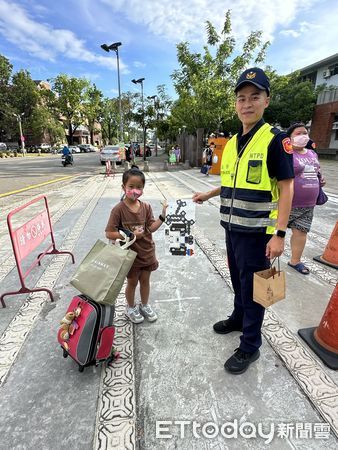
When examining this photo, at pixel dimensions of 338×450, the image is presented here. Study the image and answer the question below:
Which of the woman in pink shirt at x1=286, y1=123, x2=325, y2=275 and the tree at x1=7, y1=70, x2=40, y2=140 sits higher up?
the tree at x1=7, y1=70, x2=40, y2=140

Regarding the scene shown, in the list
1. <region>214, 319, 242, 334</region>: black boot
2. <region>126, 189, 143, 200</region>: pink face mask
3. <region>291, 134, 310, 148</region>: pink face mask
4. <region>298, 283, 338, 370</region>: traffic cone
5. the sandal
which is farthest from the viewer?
the sandal

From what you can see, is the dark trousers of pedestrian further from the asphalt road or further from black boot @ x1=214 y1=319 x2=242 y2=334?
the asphalt road

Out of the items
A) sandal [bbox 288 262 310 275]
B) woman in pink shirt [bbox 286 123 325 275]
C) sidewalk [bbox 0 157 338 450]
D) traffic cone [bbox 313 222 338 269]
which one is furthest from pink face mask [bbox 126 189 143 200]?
traffic cone [bbox 313 222 338 269]

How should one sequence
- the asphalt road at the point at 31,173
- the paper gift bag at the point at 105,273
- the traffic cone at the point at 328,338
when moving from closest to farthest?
the paper gift bag at the point at 105,273, the traffic cone at the point at 328,338, the asphalt road at the point at 31,173

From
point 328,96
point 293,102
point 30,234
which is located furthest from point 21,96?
point 30,234

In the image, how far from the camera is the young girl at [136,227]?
7.11ft

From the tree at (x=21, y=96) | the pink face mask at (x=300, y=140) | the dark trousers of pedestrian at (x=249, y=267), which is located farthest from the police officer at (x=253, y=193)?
the tree at (x=21, y=96)

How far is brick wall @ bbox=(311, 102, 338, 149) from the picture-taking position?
79.4 feet

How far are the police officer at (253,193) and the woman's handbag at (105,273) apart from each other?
0.77 m

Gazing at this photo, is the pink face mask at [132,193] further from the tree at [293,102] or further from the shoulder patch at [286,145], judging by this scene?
the tree at [293,102]

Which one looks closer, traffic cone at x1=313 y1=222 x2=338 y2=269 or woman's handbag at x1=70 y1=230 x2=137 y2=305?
woman's handbag at x1=70 y1=230 x2=137 y2=305

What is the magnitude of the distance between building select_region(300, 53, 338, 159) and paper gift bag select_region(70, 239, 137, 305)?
26.4m

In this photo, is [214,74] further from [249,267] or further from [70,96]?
[70,96]

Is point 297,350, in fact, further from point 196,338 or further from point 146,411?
point 146,411
